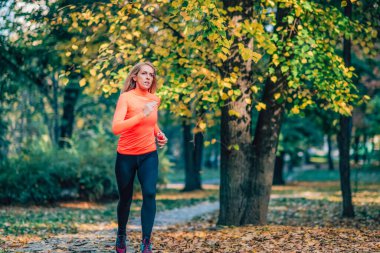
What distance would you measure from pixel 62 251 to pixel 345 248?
12.0 feet

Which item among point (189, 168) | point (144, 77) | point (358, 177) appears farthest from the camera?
point (358, 177)

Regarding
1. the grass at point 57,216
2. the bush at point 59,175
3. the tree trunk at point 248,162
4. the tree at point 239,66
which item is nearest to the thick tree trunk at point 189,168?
the grass at point 57,216

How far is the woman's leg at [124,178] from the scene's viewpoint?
552 cm

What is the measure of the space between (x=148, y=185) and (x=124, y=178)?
12.0 inches

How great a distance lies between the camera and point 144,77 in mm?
5559

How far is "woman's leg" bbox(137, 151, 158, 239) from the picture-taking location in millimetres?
5461

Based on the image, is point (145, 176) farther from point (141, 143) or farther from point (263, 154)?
point (263, 154)

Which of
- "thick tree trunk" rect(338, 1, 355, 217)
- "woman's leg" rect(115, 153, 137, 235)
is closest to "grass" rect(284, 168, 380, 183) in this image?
"thick tree trunk" rect(338, 1, 355, 217)

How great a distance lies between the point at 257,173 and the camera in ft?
31.0

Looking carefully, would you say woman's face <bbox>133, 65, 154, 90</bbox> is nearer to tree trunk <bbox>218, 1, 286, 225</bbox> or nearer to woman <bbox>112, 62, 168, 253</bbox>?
woman <bbox>112, 62, 168, 253</bbox>

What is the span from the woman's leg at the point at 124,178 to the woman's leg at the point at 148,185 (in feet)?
0.34

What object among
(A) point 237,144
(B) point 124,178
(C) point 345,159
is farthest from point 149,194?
(C) point 345,159

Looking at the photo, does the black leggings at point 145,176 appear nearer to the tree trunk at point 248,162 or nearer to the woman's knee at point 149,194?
the woman's knee at point 149,194

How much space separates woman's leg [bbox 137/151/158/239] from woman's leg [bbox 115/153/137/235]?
0.34ft
